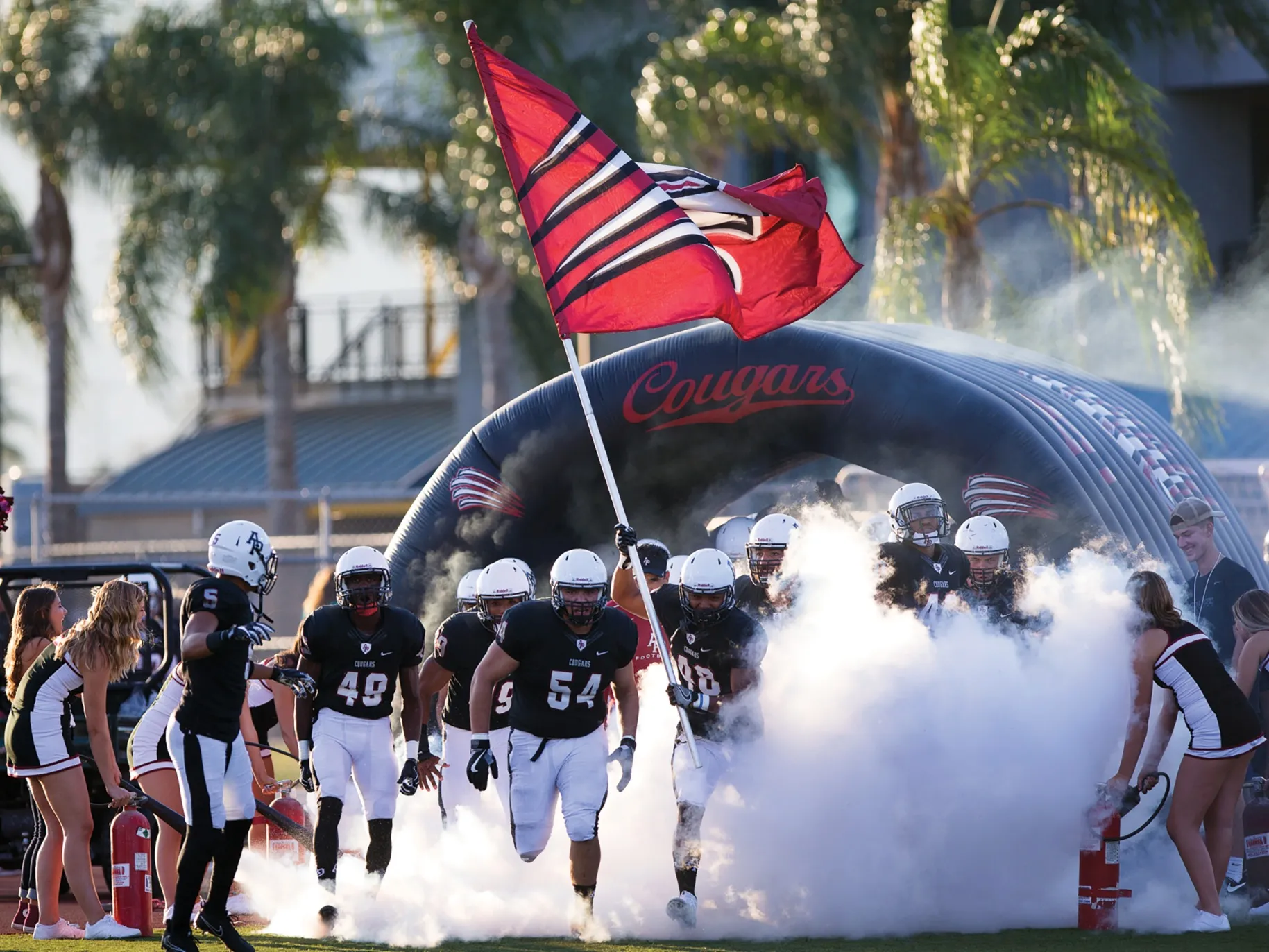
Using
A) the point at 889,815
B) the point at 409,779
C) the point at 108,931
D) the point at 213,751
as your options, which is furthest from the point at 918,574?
the point at 108,931

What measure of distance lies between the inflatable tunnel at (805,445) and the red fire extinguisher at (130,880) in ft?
10.5

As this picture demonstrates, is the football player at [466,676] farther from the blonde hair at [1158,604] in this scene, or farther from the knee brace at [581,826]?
the blonde hair at [1158,604]

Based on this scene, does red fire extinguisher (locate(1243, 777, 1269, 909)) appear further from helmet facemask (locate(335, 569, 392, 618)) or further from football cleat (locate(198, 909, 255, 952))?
football cleat (locate(198, 909, 255, 952))

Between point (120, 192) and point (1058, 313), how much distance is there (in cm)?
1173

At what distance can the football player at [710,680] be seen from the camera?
25.9ft

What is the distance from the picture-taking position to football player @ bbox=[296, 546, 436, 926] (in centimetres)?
805

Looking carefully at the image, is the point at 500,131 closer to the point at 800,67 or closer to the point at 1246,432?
the point at 800,67

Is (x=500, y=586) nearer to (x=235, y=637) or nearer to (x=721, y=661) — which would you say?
(x=721, y=661)

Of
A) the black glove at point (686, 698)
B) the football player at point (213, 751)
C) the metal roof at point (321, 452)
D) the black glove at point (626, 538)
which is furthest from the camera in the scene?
the metal roof at point (321, 452)

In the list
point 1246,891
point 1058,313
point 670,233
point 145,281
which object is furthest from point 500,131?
point 145,281

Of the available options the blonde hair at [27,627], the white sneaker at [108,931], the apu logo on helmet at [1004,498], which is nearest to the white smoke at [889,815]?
the white sneaker at [108,931]

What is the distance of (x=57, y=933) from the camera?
317 inches

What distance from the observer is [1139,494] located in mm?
9945

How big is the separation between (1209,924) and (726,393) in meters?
4.36
